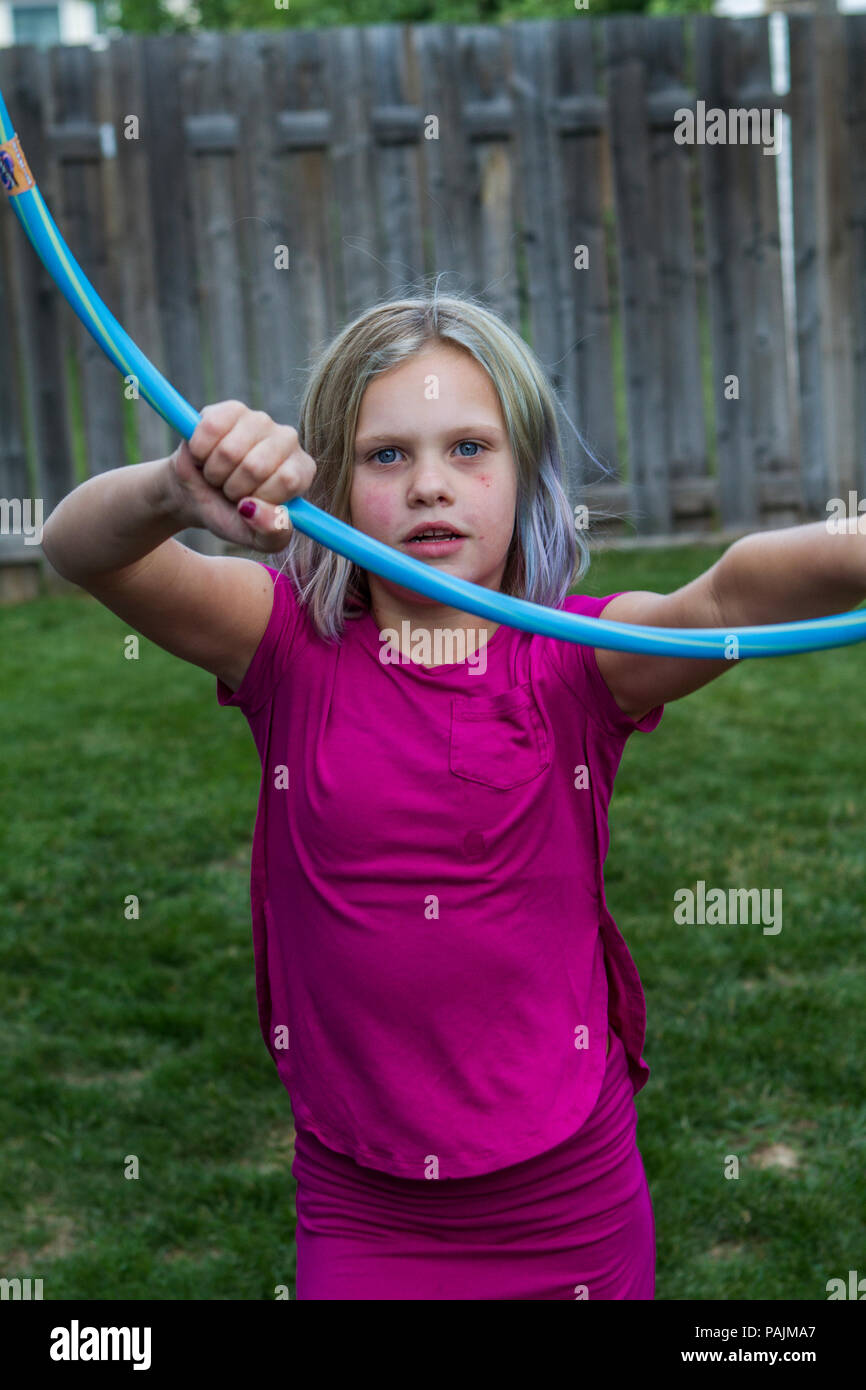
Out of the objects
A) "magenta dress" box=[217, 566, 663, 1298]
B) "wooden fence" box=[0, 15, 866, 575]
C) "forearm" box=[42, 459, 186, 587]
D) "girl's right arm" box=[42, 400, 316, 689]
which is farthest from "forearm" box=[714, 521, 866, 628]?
"wooden fence" box=[0, 15, 866, 575]

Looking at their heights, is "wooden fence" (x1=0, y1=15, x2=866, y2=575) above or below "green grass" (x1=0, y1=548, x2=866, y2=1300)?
above

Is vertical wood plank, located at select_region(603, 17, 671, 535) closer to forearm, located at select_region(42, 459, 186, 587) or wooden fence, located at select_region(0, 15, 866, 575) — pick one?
wooden fence, located at select_region(0, 15, 866, 575)

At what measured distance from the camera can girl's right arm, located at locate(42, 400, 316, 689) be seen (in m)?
1.59

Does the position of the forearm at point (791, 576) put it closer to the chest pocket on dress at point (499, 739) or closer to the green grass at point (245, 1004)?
the chest pocket on dress at point (499, 739)

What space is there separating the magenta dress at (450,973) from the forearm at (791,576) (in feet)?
0.79

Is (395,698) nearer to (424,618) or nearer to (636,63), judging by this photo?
(424,618)

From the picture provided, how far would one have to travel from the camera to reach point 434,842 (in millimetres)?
1941

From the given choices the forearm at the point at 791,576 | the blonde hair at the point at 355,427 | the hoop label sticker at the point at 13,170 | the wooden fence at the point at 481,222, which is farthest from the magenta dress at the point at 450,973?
the wooden fence at the point at 481,222

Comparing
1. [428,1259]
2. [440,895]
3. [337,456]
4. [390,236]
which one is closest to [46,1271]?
[428,1259]

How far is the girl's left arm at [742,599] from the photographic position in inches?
67.4

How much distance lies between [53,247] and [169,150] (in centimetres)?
535

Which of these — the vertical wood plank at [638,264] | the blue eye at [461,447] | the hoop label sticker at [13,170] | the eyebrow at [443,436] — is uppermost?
the vertical wood plank at [638,264]

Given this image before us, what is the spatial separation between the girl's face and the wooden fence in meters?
4.69

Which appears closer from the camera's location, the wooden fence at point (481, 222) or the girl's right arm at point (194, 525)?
the girl's right arm at point (194, 525)
